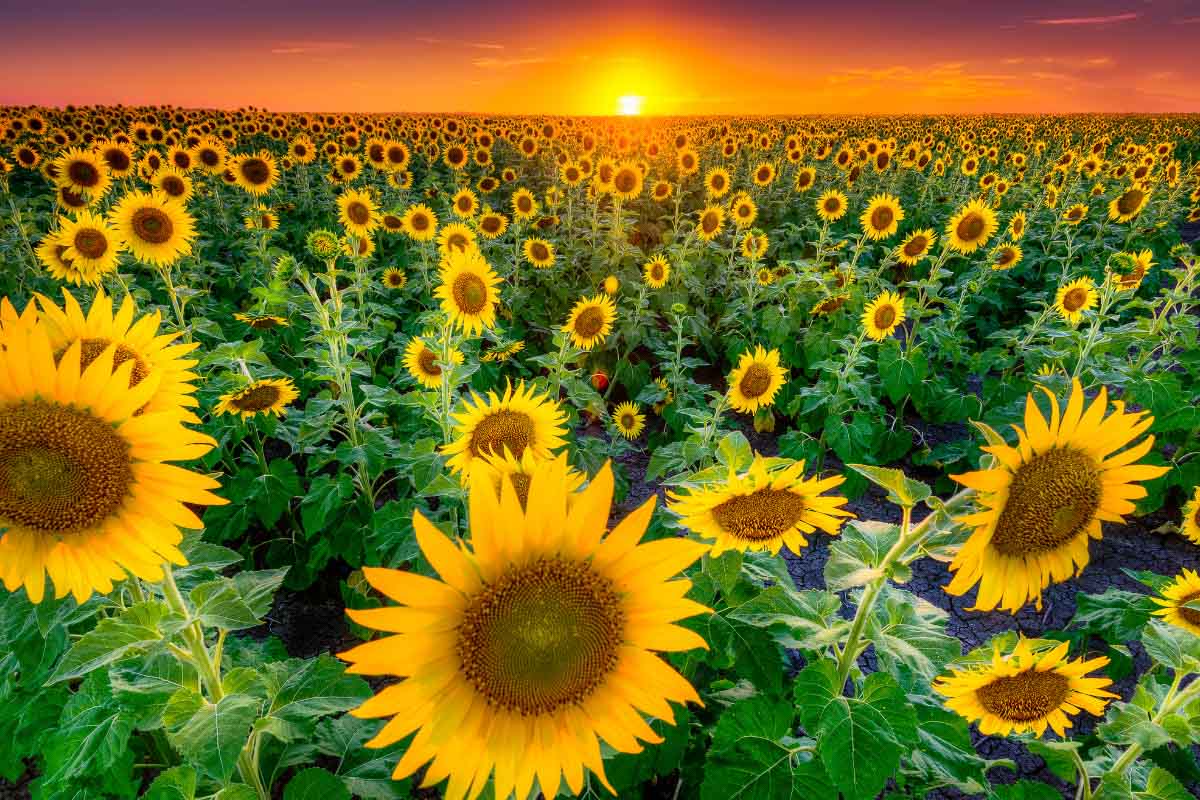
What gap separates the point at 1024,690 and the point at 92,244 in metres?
6.41

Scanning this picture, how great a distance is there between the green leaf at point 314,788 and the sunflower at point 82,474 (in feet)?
3.07

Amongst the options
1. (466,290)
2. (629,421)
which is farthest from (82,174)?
(629,421)

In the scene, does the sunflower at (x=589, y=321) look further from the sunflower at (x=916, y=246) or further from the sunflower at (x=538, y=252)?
the sunflower at (x=916, y=246)

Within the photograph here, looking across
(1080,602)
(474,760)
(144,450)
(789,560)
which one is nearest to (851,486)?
(789,560)

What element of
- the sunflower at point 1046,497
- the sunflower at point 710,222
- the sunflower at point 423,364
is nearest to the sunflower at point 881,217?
the sunflower at point 710,222

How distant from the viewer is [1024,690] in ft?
6.17

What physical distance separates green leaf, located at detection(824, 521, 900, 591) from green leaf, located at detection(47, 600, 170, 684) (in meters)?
1.79

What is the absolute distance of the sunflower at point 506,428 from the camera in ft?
7.92

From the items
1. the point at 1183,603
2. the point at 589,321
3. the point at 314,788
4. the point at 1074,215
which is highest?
the point at 1074,215

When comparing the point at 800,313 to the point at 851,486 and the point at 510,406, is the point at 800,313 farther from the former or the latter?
the point at 510,406

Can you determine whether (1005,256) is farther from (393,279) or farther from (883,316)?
(393,279)

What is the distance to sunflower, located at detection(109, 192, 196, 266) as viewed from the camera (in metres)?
4.67

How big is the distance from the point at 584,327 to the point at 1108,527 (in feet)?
15.2

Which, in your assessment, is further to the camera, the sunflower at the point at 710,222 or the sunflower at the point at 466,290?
the sunflower at the point at 710,222
